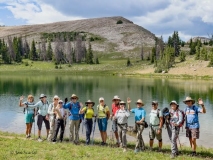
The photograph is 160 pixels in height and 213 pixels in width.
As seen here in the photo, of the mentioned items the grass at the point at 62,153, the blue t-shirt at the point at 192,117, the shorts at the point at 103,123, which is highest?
the blue t-shirt at the point at 192,117

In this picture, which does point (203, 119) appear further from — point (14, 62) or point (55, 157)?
point (14, 62)

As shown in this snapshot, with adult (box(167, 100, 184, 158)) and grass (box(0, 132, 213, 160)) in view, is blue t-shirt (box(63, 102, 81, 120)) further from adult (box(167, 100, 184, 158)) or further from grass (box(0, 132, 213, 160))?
adult (box(167, 100, 184, 158))

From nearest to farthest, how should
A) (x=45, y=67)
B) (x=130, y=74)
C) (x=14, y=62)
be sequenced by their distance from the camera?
(x=130, y=74), (x=45, y=67), (x=14, y=62)

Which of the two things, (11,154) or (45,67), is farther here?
(45,67)

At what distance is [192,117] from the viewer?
46.0 ft

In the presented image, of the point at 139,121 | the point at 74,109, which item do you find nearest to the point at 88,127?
the point at 74,109

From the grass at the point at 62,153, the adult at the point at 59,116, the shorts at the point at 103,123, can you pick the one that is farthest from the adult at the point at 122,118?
the adult at the point at 59,116

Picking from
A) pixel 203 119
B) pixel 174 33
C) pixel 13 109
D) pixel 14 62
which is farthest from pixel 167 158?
pixel 174 33

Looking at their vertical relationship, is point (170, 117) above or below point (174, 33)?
below

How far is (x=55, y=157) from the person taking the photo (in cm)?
1227

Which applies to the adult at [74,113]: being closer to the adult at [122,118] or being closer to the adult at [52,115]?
the adult at [52,115]

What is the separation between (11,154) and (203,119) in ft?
68.3

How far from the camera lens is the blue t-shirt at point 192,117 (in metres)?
14.0

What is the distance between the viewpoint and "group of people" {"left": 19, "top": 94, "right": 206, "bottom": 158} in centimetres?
1402
